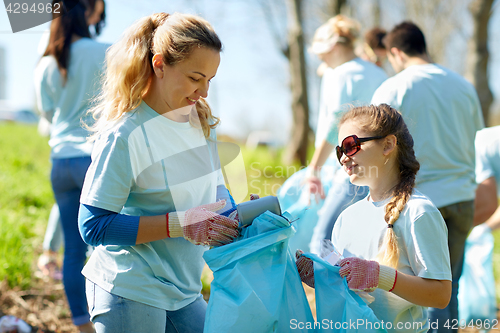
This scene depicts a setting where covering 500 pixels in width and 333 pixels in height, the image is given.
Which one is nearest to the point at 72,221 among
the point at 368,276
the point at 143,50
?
the point at 143,50

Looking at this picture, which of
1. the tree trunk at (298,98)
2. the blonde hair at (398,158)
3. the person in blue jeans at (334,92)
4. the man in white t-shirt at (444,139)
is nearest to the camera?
the blonde hair at (398,158)

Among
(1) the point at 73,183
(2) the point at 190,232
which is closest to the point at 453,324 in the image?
(2) the point at 190,232

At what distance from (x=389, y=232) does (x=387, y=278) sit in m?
0.19

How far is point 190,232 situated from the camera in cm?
148

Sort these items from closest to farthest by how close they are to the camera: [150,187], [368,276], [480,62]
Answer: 1. [368,276]
2. [150,187]
3. [480,62]

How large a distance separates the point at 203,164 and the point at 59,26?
153cm

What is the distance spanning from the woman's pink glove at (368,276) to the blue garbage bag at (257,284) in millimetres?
203

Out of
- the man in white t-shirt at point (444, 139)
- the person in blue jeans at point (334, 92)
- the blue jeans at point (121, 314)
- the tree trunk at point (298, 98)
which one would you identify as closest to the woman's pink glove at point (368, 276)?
the blue jeans at point (121, 314)

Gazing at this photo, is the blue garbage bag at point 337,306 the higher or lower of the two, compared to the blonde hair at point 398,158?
lower

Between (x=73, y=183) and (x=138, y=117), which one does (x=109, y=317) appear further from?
(x=73, y=183)

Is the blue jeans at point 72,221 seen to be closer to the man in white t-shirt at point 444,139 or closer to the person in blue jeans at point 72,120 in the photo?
the person in blue jeans at point 72,120

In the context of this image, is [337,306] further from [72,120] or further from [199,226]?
[72,120]

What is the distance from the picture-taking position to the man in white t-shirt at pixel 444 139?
94.5 inches

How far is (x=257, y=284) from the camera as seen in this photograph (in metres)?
1.51
